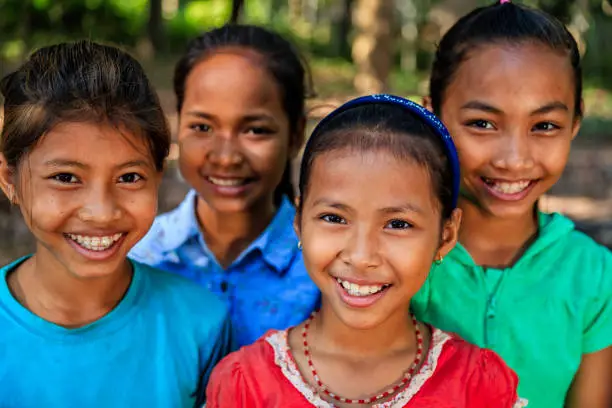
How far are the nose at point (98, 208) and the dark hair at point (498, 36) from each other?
1000mm

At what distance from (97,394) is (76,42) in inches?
35.3

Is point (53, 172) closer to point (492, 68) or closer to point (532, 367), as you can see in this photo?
point (492, 68)

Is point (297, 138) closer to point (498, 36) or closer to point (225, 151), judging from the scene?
point (225, 151)

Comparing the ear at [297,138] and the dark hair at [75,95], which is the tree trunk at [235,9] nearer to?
the ear at [297,138]

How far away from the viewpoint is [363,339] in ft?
6.67

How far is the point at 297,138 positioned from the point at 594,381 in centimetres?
117

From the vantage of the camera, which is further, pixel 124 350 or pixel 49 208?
pixel 124 350

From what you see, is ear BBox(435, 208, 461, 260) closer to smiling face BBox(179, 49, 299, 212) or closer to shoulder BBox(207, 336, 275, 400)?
shoulder BBox(207, 336, 275, 400)

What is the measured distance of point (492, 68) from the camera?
2.28 m

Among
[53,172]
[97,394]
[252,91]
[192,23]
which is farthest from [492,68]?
[192,23]

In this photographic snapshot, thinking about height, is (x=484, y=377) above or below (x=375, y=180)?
below

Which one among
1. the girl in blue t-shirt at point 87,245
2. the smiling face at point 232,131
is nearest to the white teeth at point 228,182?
the smiling face at point 232,131

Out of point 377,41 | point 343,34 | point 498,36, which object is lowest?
point 498,36

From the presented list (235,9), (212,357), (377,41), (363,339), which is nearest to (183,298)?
(212,357)
